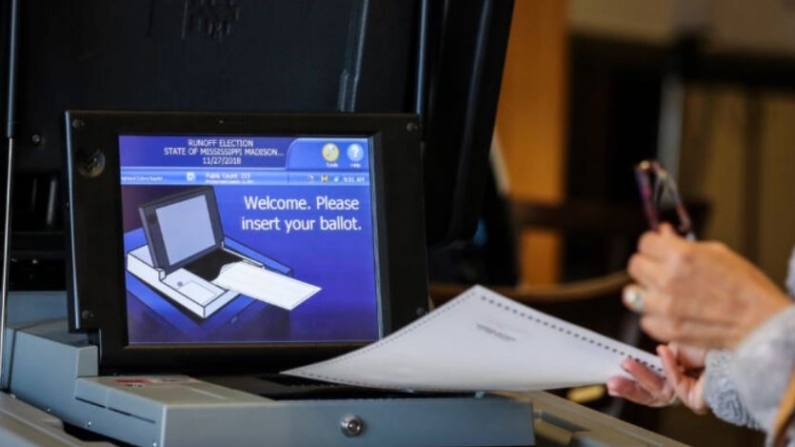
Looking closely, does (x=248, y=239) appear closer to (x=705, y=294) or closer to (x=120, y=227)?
(x=120, y=227)

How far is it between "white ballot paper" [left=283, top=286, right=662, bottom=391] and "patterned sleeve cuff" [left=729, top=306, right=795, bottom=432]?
13cm

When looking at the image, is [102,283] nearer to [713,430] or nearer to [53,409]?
[53,409]

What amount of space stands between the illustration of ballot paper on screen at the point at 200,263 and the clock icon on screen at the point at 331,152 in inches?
3.6

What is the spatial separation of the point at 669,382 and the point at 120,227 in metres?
0.41

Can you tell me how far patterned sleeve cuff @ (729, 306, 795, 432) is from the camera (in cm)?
87

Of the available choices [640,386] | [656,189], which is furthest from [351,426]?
[656,189]

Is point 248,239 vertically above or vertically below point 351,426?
above

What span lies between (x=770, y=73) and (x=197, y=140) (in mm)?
6916

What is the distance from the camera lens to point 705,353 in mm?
1128

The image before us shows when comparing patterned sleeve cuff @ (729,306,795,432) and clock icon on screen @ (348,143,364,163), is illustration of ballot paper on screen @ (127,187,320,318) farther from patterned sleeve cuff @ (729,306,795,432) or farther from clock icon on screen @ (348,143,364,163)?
patterned sleeve cuff @ (729,306,795,432)

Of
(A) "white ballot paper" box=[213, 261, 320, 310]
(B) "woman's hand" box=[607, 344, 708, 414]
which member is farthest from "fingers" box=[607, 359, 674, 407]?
(A) "white ballot paper" box=[213, 261, 320, 310]

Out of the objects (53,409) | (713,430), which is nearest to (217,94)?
(53,409)

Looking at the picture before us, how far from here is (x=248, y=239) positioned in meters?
1.17

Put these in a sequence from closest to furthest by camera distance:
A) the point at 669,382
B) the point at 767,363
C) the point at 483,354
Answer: the point at 767,363 < the point at 483,354 < the point at 669,382
